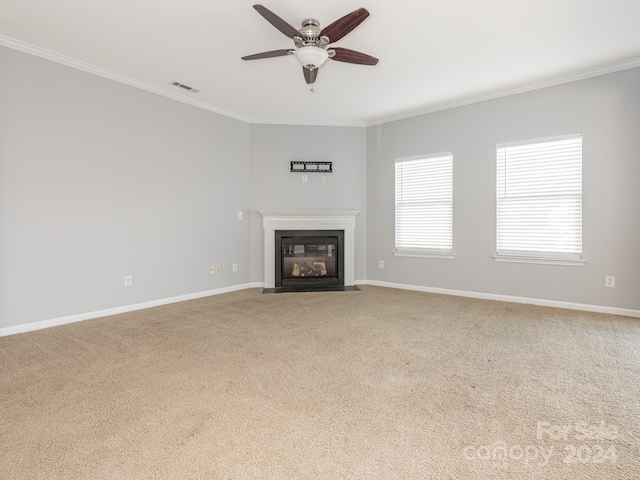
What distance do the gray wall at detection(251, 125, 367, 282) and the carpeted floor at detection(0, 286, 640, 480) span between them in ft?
8.31

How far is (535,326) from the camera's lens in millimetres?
3168

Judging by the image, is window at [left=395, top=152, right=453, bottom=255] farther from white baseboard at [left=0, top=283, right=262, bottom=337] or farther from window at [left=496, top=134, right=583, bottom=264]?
white baseboard at [left=0, top=283, right=262, bottom=337]

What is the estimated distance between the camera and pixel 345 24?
2412mm

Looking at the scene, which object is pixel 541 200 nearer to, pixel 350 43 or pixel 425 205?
pixel 425 205

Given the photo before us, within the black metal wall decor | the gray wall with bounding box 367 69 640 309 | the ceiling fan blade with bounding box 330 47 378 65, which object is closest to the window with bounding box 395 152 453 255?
the gray wall with bounding box 367 69 640 309

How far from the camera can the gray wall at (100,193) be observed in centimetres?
304

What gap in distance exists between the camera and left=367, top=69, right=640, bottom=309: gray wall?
138 inches

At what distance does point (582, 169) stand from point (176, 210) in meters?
4.94

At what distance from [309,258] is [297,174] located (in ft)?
4.56

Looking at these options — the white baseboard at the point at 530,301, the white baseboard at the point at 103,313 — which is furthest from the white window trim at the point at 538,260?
the white baseboard at the point at 103,313

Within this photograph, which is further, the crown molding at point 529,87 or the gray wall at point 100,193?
the crown molding at point 529,87

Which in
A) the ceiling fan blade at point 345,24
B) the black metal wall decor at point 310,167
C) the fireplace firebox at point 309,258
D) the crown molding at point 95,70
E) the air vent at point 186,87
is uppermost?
the air vent at point 186,87

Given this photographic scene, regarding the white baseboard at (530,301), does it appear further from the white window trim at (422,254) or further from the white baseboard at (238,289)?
the white window trim at (422,254)

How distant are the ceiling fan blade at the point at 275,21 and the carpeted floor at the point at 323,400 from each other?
2.45 metres
